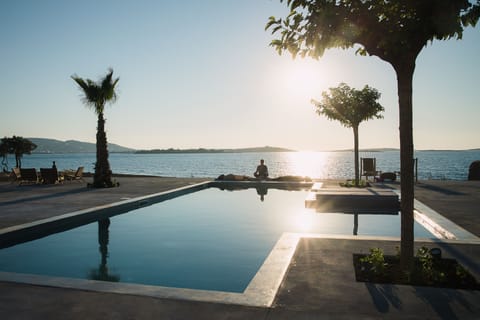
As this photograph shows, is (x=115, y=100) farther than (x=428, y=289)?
Yes

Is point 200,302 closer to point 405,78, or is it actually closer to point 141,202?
point 405,78

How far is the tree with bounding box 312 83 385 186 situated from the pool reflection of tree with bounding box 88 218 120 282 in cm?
1108

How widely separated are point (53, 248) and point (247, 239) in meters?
4.13

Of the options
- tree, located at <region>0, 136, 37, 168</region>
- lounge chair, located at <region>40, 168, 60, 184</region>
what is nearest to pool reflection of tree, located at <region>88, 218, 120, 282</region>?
lounge chair, located at <region>40, 168, 60, 184</region>

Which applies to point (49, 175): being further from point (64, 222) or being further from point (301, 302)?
point (301, 302)

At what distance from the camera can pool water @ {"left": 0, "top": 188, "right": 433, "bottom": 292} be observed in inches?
247

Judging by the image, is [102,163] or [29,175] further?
[29,175]

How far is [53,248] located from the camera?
7797 millimetres

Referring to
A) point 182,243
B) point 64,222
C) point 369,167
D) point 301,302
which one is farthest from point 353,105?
point 301,302

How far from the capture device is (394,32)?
454 cm

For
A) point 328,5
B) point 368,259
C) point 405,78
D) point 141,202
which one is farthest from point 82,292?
point 141,202

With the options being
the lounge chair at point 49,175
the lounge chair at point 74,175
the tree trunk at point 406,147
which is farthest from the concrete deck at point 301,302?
the lounge chair at point 74,175

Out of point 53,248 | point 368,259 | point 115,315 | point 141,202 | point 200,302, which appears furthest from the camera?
point 141,202

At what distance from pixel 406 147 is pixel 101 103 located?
1687 centimetres
